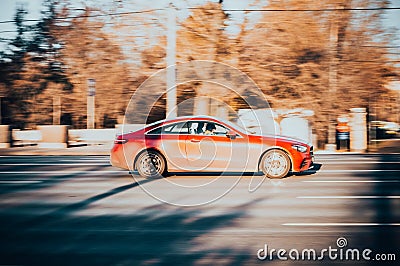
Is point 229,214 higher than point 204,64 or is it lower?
lower

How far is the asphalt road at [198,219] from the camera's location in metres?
6.12

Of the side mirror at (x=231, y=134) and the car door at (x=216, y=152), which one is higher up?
the side mirror at (x=231, y=134)

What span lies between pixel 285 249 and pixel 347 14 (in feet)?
61.1

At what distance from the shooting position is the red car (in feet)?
39.1

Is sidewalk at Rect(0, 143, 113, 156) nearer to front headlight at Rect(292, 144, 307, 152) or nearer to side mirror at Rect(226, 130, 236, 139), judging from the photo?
side mirror at Rect(226, 130, 236, 139)

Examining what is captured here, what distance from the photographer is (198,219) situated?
801 cm

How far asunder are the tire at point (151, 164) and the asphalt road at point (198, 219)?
357 millimetres

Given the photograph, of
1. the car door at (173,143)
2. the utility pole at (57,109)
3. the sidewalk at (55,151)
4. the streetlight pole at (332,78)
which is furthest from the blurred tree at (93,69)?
the car door at (173,143)

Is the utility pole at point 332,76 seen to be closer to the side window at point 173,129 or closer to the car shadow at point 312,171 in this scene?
the car shadow at point 312,171

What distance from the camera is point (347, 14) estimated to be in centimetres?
2266

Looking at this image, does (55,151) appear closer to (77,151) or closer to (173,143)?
(77,151)

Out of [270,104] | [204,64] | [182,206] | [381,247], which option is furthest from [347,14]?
[381,247]

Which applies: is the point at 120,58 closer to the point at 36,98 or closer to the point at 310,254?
the point at 36,98

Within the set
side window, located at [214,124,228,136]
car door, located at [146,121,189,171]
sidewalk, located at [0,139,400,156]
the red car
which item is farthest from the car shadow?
sidewalk, located at [0,139,400,156]
